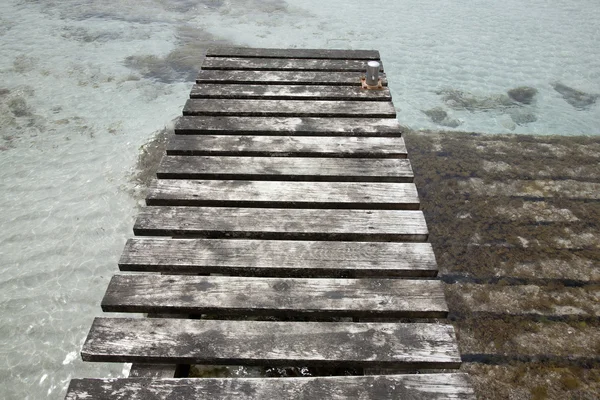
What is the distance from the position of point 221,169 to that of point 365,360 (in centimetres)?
187

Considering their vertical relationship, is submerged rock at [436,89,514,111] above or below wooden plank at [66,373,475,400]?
below

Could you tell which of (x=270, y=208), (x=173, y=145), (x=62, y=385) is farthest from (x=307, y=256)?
(x=62, y=385)

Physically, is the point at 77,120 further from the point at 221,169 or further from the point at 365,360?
the point at 365,360

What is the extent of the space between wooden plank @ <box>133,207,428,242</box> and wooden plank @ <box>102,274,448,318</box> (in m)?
0.37

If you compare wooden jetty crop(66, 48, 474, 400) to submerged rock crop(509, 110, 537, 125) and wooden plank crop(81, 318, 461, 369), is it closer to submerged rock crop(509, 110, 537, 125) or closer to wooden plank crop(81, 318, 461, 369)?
wooden plank crop(81, 318, 461, 369)

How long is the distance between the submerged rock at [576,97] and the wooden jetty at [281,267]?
7399mm

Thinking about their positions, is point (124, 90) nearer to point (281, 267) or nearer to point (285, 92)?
point (285, 92)

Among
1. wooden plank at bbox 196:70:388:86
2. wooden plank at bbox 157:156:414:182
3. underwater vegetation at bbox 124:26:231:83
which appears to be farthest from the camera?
underwater vegetation at bbox 124:26:231:83

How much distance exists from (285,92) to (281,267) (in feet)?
7.51

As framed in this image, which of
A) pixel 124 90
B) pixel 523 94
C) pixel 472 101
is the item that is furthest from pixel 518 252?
pixel 124 90

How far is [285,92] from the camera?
428 cm

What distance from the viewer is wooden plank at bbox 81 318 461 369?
2.16 meters

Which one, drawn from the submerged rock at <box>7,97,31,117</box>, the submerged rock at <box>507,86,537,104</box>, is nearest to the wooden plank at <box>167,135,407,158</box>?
the submerged rock at <box>7,97,31,117</box>

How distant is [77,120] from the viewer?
7832 mm
